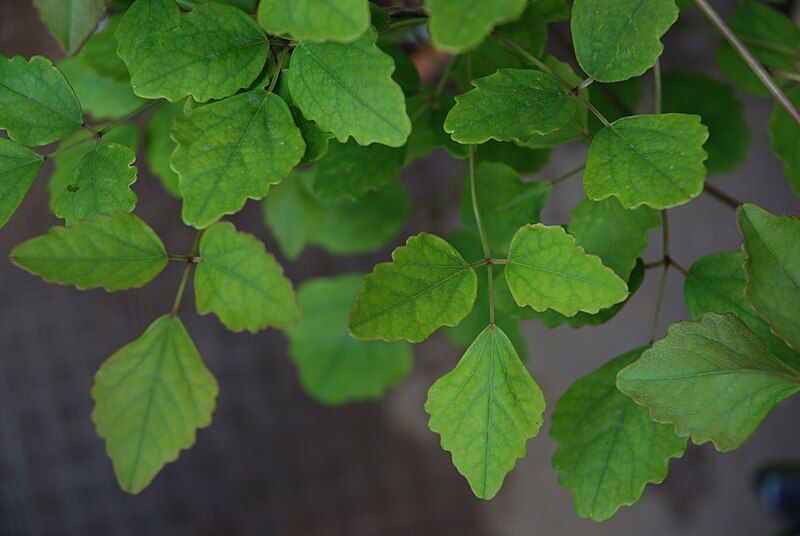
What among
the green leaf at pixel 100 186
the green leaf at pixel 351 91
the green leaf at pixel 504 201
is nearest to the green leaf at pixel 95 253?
the green leaf at pixel 100 186

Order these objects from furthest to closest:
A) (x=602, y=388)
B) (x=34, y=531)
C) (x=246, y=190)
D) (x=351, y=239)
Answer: (x=34, y=531)
(x=351, y=239)
(x=602, y=388)
(x=246, y=190)

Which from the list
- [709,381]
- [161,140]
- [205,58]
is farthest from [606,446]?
[161,140]

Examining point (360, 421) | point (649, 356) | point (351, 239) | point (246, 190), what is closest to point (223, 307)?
point (246, 190)

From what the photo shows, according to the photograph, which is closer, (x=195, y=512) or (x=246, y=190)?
(x=246, y=190)

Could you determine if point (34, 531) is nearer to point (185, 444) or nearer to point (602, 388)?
point (185, 444)

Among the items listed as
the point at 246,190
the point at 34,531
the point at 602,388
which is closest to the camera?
the point at 246,190

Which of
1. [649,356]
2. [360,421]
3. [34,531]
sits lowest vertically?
[34,531]

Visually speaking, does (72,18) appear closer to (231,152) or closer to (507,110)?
(231,152)
